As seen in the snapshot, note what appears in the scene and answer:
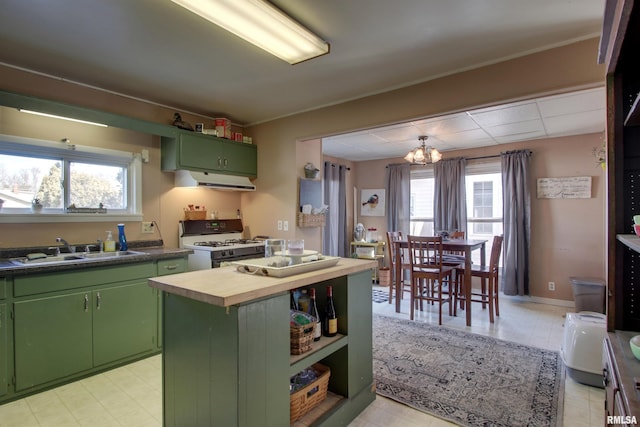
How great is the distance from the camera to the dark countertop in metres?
2.20

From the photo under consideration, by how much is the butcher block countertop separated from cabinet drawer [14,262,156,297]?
4.35ft

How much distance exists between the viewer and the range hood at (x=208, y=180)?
3.44m

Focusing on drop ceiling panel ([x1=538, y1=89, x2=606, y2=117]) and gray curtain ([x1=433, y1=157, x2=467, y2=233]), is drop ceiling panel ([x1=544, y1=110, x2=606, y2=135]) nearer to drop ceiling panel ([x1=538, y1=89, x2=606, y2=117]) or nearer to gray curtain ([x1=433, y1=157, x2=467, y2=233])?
A: drop ceiling panel ([x1=538, y1=89, x2=606, y2=117])

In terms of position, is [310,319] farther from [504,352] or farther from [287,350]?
[504,352]

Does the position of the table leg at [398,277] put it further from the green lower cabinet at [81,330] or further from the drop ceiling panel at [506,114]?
the green lower cabinet at [81,330]

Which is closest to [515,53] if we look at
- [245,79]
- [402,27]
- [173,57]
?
[402,27]

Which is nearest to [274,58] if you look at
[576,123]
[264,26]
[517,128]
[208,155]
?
[264,26]

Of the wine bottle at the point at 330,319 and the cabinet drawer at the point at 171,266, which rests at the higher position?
the cabinet drawer at the point at 171,266

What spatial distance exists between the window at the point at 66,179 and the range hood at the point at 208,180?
0.41 metres

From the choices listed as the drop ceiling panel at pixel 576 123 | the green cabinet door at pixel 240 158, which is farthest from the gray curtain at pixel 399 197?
the green cabinet door at pixel 240 158

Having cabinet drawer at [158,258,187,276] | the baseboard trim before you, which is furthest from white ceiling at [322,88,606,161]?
cabinet drawer at [158,258,187,276]

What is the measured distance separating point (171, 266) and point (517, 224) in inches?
182

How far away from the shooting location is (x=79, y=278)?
247cm

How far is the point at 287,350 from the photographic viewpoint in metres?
1.57
